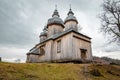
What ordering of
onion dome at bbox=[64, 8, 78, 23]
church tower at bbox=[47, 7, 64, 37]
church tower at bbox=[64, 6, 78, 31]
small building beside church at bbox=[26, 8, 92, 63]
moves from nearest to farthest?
small building beside church at bbox=[26, 8, 92, 63], church tower at bbox=[47, 7, 64, 37], church tower at bbox=[64, 6, 78, 31], onion dome at bbox=[64, 8, 78, 23]

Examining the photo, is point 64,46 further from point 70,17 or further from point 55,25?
point 70,17

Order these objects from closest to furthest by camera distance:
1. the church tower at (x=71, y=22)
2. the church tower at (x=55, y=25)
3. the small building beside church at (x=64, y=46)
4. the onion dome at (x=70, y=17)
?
the small building beside church at (x=64, y=46) < the church tower at (x=55, y=25) < the church tower at (x=71, y=22) < the onion dome at (x=70, y=17)

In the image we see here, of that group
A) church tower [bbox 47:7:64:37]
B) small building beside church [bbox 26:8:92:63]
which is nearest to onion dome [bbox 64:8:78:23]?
small building beside church [bbox 26:8:92:63]

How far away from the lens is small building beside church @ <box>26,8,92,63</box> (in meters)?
20.5

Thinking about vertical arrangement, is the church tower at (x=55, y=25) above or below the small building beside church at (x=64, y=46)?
above

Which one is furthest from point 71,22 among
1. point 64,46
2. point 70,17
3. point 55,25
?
point 64,46

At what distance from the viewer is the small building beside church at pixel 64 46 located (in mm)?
20453

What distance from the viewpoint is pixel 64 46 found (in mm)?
21156

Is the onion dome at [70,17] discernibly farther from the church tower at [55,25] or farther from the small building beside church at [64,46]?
the church tower at [55,25]

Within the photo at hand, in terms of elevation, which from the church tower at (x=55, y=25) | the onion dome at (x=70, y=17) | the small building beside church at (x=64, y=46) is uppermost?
the onion dome at (x=70, y=17)

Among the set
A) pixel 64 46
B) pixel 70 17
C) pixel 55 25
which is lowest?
pixel 64 46

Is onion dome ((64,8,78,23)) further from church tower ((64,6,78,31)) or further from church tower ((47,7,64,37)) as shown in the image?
church tower ((47,7,64,37))

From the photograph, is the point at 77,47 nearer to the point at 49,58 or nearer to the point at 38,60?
the point at 49,58

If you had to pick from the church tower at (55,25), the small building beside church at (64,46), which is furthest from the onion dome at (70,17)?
the church tower at (55,25)
